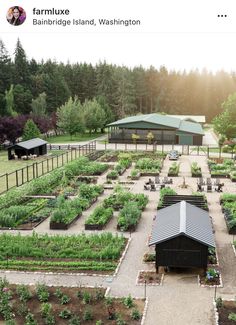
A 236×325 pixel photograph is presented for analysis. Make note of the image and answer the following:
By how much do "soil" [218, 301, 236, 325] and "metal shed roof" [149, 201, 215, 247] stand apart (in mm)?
2122

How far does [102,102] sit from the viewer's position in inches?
2739

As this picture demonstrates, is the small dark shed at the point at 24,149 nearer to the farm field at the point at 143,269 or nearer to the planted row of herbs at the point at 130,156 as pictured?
the planted row of herbs at the point at 130,156

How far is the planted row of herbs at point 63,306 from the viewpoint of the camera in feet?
36.1

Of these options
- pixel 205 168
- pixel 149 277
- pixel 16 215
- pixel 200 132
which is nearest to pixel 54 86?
pixel 200 132

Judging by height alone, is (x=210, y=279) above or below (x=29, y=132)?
below

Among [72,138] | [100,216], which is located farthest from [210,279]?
[72,138]

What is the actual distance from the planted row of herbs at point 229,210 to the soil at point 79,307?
726cm

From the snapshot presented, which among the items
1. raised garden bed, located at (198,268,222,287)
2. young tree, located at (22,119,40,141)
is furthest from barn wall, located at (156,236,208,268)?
young tree, located at (22,119,40,141)

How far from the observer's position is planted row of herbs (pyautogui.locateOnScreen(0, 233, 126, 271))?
48.2 feet

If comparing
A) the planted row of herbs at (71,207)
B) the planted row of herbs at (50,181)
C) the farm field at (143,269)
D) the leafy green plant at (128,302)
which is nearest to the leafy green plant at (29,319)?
the farm field at (143,269)

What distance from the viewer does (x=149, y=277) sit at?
13.7m

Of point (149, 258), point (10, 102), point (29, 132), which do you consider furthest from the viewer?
point (10, 102)

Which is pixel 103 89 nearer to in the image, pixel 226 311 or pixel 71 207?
pixel 71 207

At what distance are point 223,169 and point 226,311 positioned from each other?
2201cm
